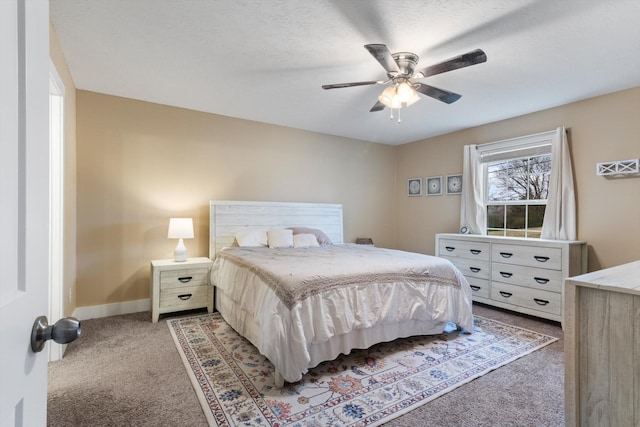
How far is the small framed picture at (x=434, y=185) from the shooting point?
495cm

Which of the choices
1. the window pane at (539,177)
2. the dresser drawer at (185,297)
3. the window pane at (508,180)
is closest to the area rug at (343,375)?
the dresser drawer at (185,297)

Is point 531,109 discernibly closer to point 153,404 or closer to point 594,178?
point 594,178

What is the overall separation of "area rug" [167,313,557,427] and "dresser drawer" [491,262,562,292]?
1.87 ft

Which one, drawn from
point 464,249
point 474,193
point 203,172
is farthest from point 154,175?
point 474,193

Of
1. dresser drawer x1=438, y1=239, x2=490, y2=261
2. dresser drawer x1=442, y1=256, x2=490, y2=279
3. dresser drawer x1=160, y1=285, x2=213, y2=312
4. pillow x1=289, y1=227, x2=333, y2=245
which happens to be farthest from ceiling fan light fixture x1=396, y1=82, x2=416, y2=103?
dresser drawer x1=160, y1=285, x2=213, y2=312

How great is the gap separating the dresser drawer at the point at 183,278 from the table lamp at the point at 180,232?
0.69 ft

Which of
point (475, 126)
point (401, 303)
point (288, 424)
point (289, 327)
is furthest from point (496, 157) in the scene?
point (288, 424)

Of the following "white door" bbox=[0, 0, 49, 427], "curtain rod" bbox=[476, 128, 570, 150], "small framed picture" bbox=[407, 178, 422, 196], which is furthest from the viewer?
"small framed picture" bbox=[407, 178, 422, 196]

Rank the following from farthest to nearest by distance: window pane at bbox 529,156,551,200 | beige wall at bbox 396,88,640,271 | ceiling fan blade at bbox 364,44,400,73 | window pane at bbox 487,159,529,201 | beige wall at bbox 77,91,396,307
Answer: window pane at bbox 487,159,529,201 < window pane at bbox 529,156,551,200 < beige wall at bbox 77,91,396,307 < beige wall at bbox 396,88,640,271 < ceiling fan blade at bbox 364,44,400,73

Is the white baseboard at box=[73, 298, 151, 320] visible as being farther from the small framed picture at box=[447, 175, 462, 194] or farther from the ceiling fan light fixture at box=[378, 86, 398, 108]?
the small framed picture at box=[447, 175, 462, 194]

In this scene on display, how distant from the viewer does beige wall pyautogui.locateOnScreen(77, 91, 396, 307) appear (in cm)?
333

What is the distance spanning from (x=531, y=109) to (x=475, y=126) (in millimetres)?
784

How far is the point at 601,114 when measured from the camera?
10.7 ft

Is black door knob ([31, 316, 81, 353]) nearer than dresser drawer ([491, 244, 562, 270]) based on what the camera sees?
Yes
